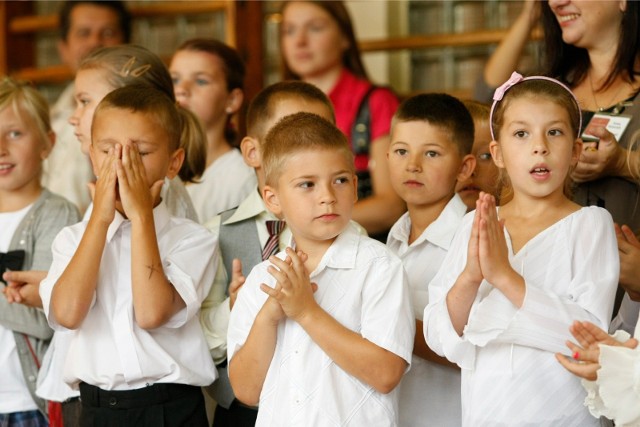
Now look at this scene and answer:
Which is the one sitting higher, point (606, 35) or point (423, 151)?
point (606, 35)

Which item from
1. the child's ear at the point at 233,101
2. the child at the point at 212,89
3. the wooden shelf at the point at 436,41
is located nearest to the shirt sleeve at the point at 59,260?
the child at the point at 212,89

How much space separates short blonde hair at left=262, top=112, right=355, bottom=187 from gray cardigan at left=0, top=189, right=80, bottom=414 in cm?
84

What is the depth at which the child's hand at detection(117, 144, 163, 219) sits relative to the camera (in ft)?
8.06

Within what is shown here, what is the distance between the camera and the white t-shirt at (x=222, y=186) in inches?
128

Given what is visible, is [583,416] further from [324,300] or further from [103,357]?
[103,357]

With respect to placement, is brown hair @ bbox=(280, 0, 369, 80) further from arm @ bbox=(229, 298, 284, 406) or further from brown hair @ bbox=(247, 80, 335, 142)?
arm @ bbox=(229, 298, 284, 406)

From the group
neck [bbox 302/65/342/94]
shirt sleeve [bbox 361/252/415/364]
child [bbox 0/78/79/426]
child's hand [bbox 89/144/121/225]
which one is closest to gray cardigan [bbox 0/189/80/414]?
child [bbox 0/78/79/426]

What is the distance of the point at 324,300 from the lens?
2.28 metres

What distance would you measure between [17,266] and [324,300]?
3.50 ft

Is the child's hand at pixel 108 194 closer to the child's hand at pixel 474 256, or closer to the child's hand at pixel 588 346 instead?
the child's hand at pixel 474 256

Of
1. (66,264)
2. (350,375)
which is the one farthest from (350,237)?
(66,264)

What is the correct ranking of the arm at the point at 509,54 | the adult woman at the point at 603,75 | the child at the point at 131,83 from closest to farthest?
the adult woman at the point at 603,75 → the child at the point at 131,83 → the arm at the point at 509,54

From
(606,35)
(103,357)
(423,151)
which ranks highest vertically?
(606,35)

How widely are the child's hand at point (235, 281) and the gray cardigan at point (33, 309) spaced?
66 centimetres
